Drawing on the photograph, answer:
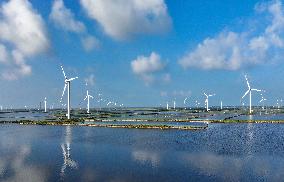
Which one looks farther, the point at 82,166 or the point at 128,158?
the point at 128,158

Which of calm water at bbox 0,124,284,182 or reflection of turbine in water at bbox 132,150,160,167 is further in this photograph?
reflection of turbine in water at bbox 132,150,160,167

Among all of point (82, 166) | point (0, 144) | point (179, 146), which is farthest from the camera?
point (0, 144)

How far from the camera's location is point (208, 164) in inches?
1639

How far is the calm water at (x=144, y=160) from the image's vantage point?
36.1 metres

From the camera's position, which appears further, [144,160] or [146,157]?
[146,157]

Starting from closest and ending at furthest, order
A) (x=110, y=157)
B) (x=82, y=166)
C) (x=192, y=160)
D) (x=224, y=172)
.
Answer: (x=224, y=172)
(x=82, y=166)
(x=192, y=160)
(x=110, y=157)

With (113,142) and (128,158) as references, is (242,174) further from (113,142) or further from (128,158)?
(113,142)

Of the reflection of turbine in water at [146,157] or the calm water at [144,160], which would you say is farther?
the reflection of turbine in water at [146,157]

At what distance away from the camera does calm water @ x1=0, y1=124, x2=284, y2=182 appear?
3612 cm

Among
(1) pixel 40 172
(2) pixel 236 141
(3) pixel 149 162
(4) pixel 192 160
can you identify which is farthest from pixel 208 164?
(2) pixel 236 141

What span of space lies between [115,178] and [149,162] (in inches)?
359

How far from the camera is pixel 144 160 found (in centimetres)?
4509

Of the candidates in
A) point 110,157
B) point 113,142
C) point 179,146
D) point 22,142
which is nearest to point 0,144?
point 22,142

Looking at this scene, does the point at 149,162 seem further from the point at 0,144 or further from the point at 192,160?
the point at 0,144
